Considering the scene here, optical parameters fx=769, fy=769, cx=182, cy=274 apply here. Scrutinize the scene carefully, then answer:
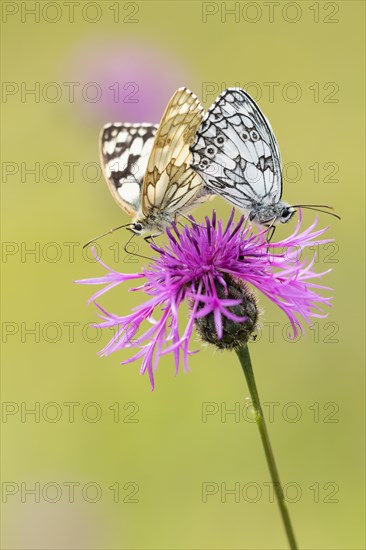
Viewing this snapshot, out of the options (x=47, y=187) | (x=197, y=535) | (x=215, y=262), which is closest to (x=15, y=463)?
(x=197, y=535)

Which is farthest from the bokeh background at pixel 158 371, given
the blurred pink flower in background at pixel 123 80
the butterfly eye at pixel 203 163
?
the butterfly eye at pixel 203 163

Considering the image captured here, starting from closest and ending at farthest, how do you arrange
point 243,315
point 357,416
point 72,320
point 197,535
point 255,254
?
point 243,315 < point 255,254 < point 197,535 < point 357,416 < point 72,320

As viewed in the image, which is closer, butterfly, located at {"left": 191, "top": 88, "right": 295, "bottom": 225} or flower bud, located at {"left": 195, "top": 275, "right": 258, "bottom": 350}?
flower bud, located at {"left": 195, "top": 275, "right": 258, "bottom": 350}

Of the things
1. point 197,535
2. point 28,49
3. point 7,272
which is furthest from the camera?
point 28,49

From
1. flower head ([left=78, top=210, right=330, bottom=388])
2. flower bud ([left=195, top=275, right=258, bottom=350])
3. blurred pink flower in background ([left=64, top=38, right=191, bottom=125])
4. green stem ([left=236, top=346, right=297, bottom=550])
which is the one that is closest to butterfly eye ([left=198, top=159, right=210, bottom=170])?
flower head ([left=78, top=210, right=330, bottom=388])

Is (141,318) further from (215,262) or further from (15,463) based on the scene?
(15,463)

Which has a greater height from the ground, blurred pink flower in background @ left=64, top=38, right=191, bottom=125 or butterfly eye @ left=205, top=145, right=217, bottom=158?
blurred pink flower in background @ left=64, top=38, right=191, bottom=125

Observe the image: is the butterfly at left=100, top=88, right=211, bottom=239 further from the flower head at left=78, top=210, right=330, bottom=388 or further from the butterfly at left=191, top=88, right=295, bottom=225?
the flower head at left=78, top=210, right=330, bottom=388
